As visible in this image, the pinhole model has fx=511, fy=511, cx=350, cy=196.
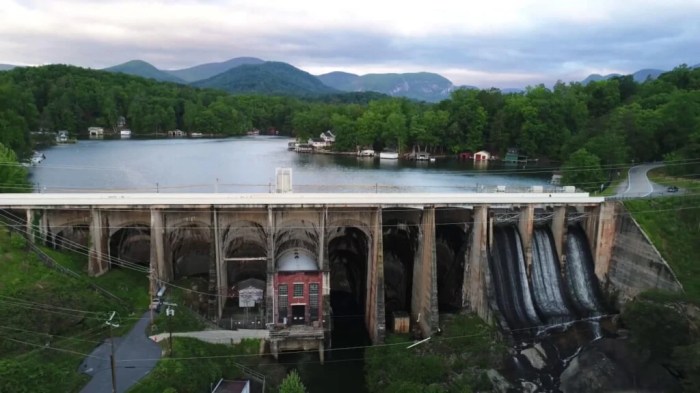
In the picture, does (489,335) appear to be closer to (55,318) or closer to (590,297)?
(590,297)

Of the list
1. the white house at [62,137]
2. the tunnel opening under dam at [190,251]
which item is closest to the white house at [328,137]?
the white house at [62,137]

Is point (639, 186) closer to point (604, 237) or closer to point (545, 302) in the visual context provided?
point (604, 237)

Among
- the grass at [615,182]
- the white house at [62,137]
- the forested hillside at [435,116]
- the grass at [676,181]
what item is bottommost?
the grass at [615,182]

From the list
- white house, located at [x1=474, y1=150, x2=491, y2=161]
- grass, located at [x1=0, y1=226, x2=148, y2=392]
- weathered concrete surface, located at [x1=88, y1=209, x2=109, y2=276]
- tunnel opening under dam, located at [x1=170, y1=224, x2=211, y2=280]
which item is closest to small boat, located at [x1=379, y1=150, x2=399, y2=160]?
white house, located at [x1=474, y1=150, x2=491, y2=161]

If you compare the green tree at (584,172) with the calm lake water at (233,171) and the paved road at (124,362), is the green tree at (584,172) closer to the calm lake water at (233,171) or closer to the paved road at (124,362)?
the calm lake water at (233,171)

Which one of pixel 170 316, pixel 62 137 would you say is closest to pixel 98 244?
pixel 170 316

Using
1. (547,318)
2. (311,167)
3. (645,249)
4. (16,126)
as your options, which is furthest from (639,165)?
(16,126)

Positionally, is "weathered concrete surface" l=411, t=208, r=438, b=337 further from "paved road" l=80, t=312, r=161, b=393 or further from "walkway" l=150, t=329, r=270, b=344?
"paved road" l=80, t=312, r=161, b=393
